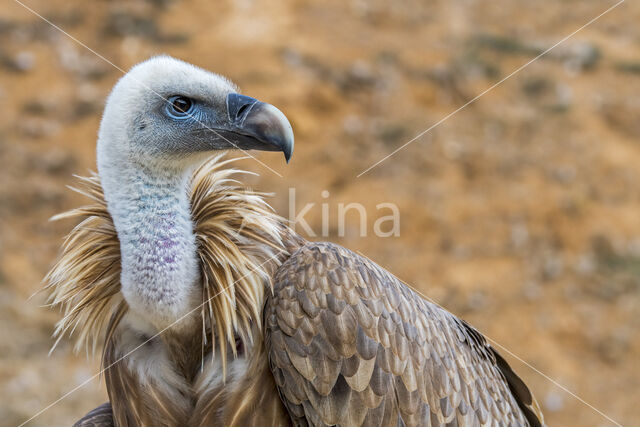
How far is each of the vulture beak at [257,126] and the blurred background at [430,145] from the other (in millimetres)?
A: 4583

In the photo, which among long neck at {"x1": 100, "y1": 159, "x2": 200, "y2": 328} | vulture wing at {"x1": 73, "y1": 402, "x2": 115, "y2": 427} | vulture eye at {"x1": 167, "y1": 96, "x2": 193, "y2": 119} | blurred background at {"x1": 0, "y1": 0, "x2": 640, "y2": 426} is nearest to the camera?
long neck at {"x1": 100, "y1": 159, "x2": 200, "y2": 328}

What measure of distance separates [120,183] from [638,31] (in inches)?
412

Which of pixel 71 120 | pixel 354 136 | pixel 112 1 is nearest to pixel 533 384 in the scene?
pixel 354 136

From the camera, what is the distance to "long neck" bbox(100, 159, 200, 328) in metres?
2.32

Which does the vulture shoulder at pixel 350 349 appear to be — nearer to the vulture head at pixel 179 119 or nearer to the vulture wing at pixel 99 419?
the vulture head at pixel 179 119

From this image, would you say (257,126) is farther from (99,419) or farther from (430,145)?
(430,145)

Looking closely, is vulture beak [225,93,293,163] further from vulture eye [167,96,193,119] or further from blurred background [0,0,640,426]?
blurred background [0,0,640,426]

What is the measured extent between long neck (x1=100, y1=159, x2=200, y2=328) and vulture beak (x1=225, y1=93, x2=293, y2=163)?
0.31m

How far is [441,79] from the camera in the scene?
9688 millimetres

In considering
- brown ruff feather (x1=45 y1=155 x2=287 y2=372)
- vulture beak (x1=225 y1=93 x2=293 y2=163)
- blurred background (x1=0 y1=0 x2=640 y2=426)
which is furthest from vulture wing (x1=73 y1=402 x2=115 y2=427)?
blurred background (x1=0 y1=0 x2=640 y2=426)

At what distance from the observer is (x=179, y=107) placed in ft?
8.14

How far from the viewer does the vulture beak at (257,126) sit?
238cm

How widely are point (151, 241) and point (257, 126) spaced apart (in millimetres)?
552

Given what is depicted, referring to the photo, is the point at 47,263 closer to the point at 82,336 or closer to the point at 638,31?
the point at 82,336
